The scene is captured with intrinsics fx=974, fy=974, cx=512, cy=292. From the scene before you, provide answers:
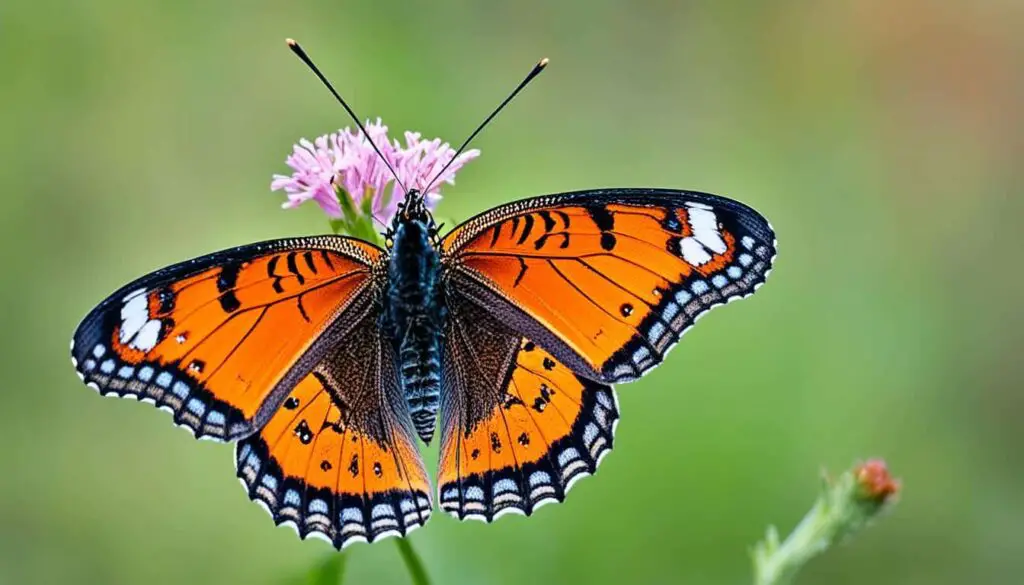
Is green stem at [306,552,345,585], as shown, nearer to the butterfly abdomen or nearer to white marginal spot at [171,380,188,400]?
the butterfly abdomen

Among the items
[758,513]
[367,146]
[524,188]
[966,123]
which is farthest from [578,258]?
[966,123]

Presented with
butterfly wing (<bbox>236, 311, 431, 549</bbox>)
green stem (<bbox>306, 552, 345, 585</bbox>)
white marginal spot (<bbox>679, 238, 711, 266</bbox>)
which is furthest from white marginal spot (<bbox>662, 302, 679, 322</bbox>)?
green stem (<bbox>306, 552, 345, 585</bbox>)

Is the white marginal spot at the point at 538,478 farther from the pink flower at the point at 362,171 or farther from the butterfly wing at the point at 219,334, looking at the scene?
the pink flower at the point at 362,171

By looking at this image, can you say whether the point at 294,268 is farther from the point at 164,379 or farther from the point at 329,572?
the point at 329,572

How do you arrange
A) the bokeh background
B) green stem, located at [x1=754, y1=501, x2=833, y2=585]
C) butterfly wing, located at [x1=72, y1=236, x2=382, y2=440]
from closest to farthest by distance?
1. butterfly wing, located at [x1=72, y1=236, x2=382, y2=440]
2. green stem, located at [x1=754, y1=501, x2=833, y2=585]
3. the bokeh background

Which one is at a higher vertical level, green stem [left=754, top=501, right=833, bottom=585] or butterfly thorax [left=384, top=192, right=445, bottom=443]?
butterfly thorax [left=384, top=192, right=445, bottom=443]

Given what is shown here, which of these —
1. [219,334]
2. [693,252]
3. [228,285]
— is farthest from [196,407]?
[693,252]
